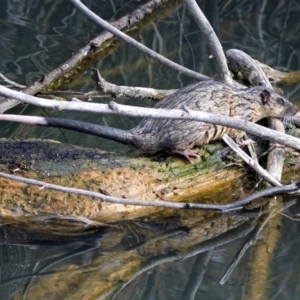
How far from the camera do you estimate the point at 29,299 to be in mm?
3547

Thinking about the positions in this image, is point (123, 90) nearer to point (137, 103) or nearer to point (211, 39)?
point (137, 103)

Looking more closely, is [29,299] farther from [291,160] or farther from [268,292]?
[291,160]

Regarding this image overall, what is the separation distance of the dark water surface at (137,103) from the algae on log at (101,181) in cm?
13

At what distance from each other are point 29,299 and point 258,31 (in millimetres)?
5304

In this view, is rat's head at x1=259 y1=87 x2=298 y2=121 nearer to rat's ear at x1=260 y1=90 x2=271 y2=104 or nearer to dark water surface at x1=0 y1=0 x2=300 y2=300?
rat's ear at x1=260 y1=90 x2=271 y2=104

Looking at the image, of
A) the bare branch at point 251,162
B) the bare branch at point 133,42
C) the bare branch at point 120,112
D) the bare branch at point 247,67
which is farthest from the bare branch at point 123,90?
the bare branch at point 120,112

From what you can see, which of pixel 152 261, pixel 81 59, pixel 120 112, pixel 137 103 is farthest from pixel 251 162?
pixel 81 59

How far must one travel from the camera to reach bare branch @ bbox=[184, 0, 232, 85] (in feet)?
14.5

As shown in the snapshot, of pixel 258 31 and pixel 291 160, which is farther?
pixel 258 31

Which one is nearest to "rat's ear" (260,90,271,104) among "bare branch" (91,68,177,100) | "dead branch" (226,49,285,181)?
"dead branch" (226,49,285,181)

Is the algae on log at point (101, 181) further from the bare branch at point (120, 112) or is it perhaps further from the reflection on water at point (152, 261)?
the bare branch at point (120, 112)

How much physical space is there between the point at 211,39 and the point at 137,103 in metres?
1.29

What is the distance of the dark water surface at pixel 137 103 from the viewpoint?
3.70 meters

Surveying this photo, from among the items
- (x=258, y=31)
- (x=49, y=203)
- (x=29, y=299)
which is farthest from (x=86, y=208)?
(x=258, y=31)
